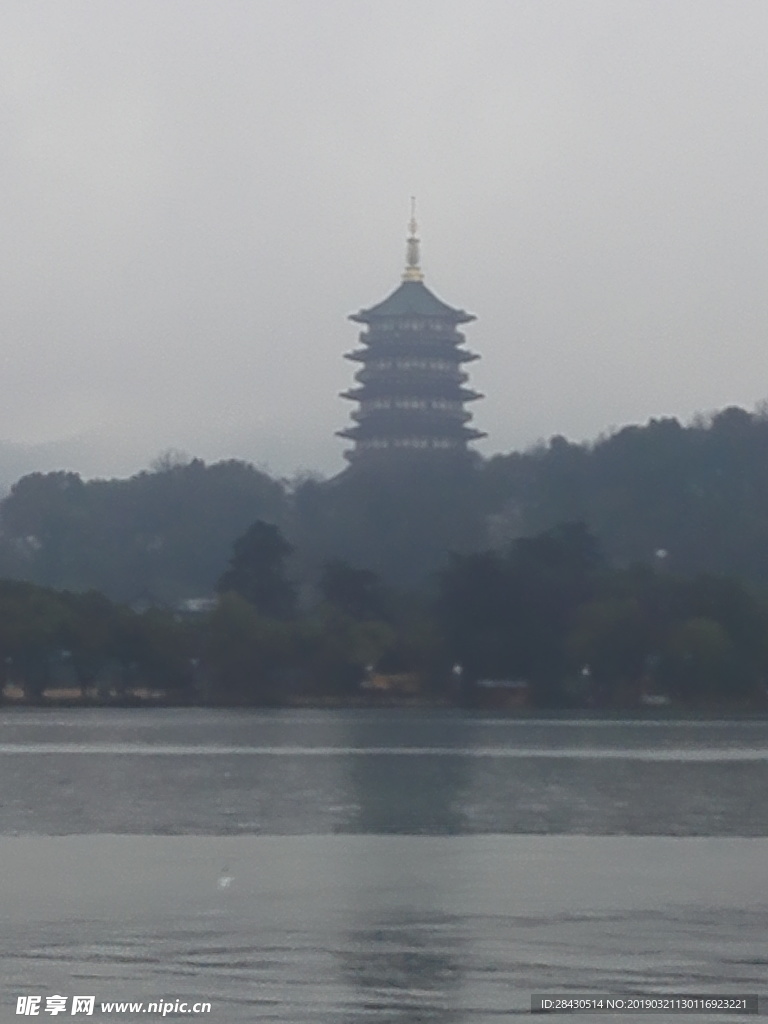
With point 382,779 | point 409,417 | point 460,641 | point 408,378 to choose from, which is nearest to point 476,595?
point 460,641

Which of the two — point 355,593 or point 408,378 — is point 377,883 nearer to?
point 355,593

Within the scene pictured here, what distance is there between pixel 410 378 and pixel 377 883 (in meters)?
140

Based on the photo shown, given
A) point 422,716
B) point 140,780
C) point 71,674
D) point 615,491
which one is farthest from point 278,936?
point 615,491

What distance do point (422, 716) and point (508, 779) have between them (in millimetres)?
37895

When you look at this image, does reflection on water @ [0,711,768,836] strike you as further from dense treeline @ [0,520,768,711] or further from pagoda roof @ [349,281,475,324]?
pagoda roof @ [349,281,475,324]

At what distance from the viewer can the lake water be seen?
1669cm

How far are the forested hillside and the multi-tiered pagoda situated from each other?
1234 centimetres

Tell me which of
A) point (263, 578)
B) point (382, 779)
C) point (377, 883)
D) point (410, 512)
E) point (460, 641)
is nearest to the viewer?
point (377, 883)

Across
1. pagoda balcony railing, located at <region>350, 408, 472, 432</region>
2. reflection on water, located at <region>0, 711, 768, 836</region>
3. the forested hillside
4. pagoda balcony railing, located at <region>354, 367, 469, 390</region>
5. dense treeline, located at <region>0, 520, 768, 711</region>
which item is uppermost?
pagoda balcony railing, located at <region>354, 367, 469, 390</region>

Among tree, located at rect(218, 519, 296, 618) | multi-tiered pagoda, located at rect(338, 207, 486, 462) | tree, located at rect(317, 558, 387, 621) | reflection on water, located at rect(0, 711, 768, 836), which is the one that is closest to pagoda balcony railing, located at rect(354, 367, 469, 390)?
multi-tiered pagoda, located at rect(338, 207, 486, 462)

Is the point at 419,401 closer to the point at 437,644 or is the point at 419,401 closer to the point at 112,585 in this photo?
the point at 112,585

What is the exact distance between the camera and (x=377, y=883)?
23.6 m

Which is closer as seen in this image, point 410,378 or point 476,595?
point 476,595

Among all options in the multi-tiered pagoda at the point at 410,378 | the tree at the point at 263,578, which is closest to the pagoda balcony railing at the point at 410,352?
the multi-tiered pagoda at the point at 410,378
